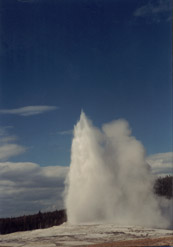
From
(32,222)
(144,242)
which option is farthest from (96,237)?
(32,222)

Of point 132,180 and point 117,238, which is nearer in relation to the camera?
point 117,238

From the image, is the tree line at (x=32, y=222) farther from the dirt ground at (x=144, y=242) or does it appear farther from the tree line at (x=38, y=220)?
the dirt ground at (x=144, y=242)

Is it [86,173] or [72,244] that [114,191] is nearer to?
[86,173]

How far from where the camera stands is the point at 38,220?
10319 centimetres

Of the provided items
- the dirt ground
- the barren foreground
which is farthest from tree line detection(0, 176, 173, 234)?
the dirt ground

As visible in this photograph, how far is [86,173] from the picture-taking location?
245 ft

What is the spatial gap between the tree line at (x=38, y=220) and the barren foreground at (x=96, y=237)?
3375 cm

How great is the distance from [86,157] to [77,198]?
8.93 metres

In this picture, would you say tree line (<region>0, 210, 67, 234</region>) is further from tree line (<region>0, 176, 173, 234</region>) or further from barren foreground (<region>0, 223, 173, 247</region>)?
barren foreground (<region>0, 223, 173, 247</region>)

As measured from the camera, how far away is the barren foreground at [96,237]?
157ft

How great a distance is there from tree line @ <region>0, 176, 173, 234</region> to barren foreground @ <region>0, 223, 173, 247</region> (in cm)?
3375

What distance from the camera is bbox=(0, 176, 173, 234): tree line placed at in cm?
9638

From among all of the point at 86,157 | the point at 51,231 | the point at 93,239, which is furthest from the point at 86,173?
the point at 93,239

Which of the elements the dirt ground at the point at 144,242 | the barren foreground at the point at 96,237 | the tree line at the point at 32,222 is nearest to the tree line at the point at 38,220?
the tree line at the point at 32,222
